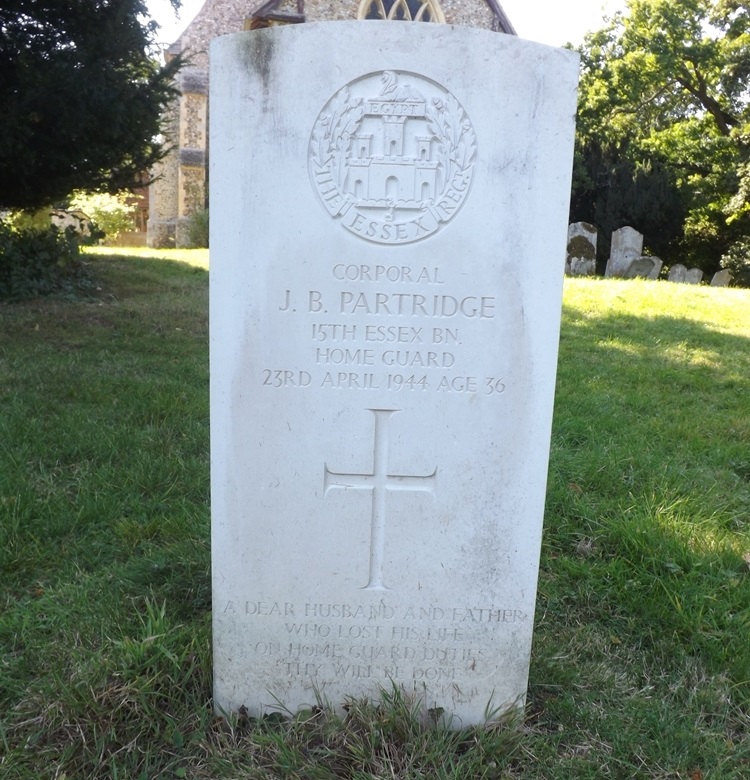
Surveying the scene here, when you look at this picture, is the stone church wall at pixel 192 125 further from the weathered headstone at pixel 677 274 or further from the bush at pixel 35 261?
the bush at pixel 35 261

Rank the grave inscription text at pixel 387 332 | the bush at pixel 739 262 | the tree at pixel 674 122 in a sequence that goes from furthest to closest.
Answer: the tree at pixel 674 122
the bush at pixel 739 262
the grave inscription text at pixel 387 332

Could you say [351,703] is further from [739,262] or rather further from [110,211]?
[110,211]

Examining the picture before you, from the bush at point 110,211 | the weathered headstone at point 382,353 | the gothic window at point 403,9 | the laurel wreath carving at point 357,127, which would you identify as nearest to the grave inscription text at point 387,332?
the weathered headstone at point 382,353

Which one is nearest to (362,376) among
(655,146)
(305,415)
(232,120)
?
(305,415)

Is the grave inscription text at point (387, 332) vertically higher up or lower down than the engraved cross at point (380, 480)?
higher up

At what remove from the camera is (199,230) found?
20.7m

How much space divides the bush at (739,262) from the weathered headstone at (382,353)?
18202mm

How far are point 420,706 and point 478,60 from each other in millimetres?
1983

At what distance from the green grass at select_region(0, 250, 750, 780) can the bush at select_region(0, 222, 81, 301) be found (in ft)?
12.5

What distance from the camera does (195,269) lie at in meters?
13.1

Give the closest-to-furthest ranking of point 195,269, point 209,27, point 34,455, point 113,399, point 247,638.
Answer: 1. point 247,638
2. point 34,455
3. point 113,399
4. point 195,269
5. point 209,27

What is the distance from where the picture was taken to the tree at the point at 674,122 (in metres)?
20.4

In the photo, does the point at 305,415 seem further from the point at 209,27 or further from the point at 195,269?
the point at 209,27

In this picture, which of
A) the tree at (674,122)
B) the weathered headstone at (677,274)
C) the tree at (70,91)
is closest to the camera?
the tree at (70,91)
